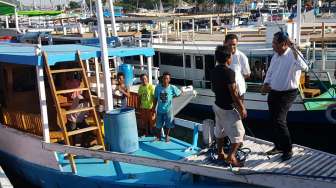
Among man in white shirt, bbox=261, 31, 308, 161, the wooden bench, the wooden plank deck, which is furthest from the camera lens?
the wooden bench

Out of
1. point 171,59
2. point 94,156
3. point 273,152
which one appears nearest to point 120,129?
point 94,156

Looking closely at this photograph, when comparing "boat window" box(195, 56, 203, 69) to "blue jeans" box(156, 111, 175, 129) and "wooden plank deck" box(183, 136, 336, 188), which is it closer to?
"blue jeans" box(156, 111, 175, 129)

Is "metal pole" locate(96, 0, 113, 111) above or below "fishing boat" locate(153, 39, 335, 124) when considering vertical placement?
above

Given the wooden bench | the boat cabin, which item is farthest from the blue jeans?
the wooden bench

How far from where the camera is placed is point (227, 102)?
5.58 m

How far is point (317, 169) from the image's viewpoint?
18.0 ft

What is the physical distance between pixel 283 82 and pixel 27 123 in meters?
4.76

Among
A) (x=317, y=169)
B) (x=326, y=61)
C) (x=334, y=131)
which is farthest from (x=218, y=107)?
(x=326, y=61)

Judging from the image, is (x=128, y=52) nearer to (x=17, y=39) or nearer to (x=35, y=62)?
(x=35, y=62)

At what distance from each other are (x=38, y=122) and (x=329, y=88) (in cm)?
989

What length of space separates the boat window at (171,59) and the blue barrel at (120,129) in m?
9.76

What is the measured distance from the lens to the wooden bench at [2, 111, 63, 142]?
7609 mm

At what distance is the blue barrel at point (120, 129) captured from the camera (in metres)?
6.87

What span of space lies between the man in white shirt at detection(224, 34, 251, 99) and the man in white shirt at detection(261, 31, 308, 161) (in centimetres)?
46
